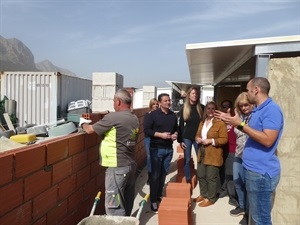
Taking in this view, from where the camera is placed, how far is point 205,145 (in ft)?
15.9

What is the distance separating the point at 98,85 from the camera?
634 centimetres

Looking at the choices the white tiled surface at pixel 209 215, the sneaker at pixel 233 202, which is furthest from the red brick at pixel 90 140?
the sneaker at pixel 233 202

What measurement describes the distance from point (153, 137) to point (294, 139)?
2.01m

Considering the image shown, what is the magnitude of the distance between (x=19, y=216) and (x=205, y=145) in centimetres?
312

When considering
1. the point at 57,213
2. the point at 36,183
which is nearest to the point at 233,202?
the point at 57,213

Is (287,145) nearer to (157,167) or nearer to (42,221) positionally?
(157,167)

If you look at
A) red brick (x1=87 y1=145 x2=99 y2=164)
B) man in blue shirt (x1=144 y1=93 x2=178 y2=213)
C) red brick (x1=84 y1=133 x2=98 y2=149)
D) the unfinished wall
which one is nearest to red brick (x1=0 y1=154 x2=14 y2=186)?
red brick (x1=84 y1=133 x2=98 y2=149)

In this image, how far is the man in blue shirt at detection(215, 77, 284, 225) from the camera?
110 inches

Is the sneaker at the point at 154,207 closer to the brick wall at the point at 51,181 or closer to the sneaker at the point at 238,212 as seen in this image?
the brick wall at the point at 51,181

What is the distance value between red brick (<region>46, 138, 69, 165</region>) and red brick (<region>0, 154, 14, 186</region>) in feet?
1.81

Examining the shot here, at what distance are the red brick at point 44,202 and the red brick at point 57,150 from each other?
27 centimetres

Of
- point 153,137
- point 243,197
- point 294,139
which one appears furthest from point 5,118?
point 294,139

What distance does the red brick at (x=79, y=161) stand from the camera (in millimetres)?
3423

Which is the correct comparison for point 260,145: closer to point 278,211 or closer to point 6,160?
point 278,211
